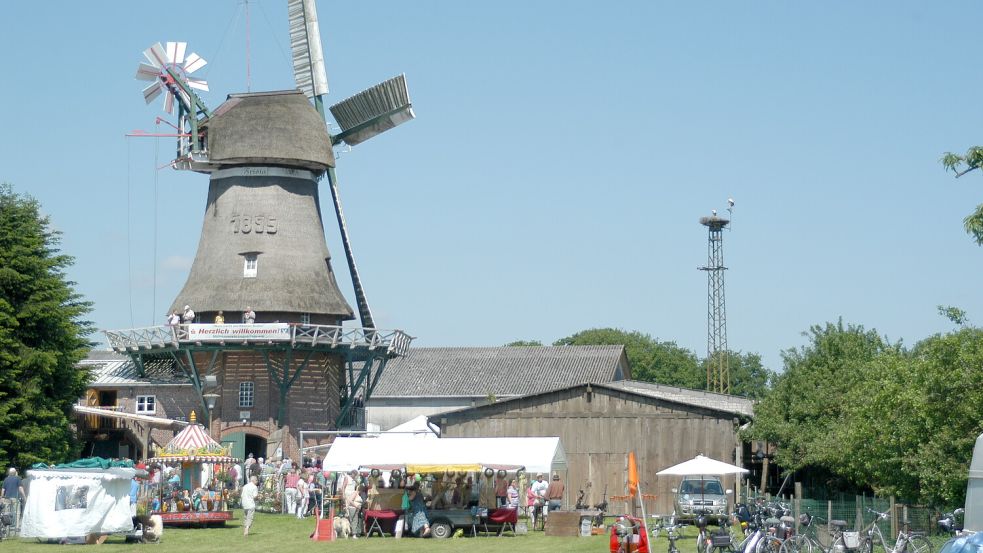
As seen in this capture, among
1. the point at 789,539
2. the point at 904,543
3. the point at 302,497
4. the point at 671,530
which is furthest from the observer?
the point at 302,497

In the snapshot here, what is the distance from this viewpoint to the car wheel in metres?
29.3

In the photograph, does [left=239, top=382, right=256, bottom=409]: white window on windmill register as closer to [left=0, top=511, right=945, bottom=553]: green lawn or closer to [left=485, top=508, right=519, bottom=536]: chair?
[left=0, top=511, right=945, bottom=553]: green lawn

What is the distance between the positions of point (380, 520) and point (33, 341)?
14118mm

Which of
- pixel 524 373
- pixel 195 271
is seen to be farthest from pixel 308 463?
pixel 524 373

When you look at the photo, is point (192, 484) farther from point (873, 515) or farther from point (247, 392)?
point (873, 515)

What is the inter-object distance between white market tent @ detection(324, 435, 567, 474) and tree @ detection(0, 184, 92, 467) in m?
10.7

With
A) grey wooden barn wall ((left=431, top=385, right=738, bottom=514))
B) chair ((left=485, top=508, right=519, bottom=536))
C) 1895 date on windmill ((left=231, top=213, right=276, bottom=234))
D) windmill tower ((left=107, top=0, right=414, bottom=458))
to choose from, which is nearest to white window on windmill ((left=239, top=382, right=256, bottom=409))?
windmill tower ((left=107, top=0, right=414, bottom=458))

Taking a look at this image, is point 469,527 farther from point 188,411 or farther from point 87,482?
point 188,411

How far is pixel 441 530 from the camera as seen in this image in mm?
29344

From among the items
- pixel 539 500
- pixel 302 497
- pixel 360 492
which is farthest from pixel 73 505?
pixel 539 500

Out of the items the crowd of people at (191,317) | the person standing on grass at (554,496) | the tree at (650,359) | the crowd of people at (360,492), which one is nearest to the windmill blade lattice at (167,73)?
the crowd of people at (191,317)

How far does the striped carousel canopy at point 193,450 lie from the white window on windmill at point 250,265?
12.5m

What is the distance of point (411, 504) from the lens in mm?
29562

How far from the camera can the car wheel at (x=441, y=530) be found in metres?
29.3
